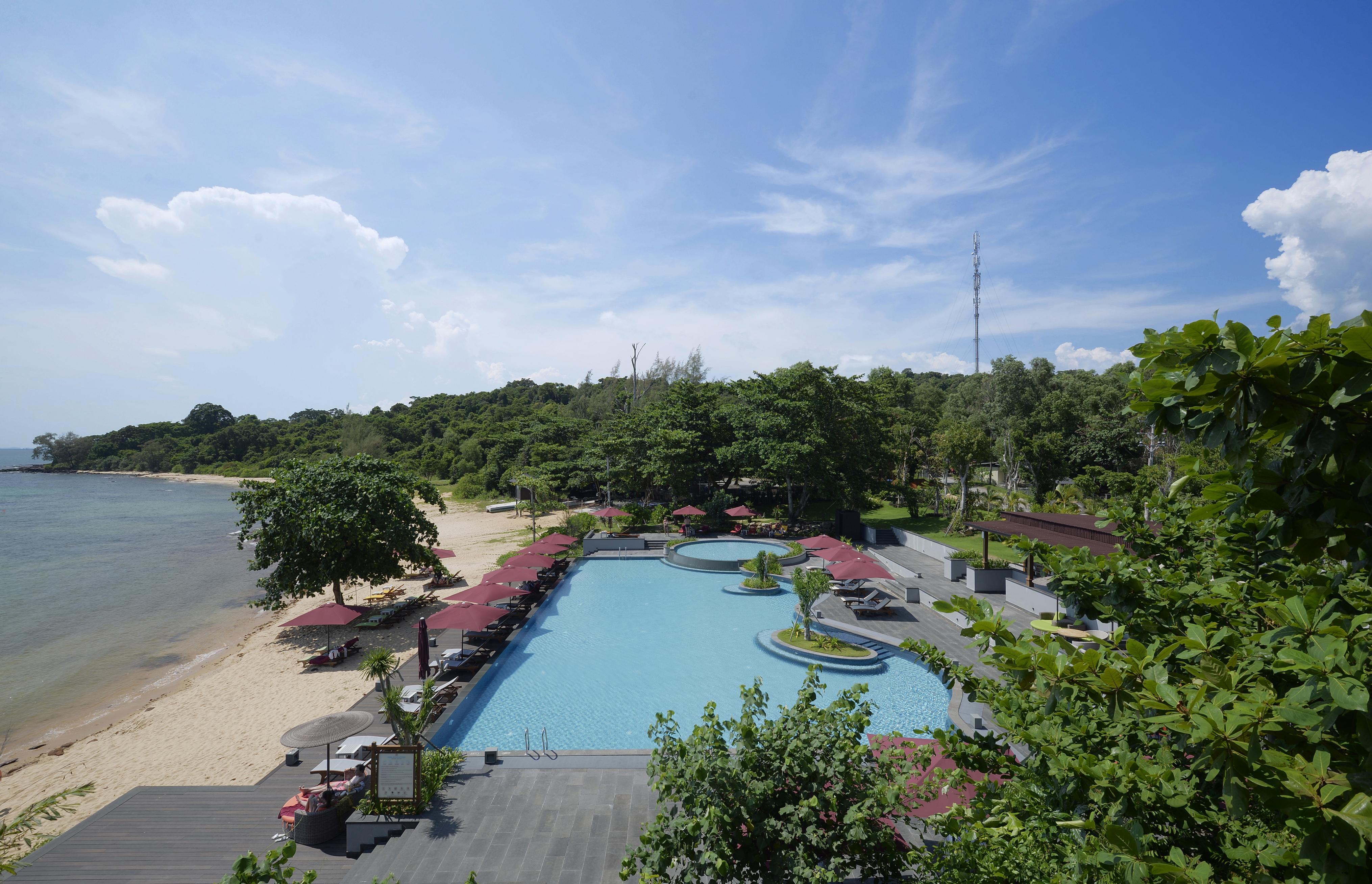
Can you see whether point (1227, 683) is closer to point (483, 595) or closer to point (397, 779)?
point (397, 779)

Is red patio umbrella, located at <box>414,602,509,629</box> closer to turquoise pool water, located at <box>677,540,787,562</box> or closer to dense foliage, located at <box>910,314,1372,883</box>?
turquoise pool water, located at <box>677,540,787,562</box>

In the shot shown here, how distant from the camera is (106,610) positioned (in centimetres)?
2458

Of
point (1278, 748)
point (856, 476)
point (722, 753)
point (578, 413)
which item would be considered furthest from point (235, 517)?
point (1278, 748)

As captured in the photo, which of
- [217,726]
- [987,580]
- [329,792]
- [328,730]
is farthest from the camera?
[987,580]

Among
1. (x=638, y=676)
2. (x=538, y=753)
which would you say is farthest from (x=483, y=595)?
(x=538, y=753)

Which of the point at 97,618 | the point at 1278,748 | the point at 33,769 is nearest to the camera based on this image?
the point at 1278,748

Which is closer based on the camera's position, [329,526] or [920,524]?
[329,526]

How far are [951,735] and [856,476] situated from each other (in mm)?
28321

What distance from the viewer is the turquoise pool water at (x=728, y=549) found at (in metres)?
26.2

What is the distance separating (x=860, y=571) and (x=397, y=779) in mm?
13449

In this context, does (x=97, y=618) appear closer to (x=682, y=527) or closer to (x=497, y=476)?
(x=682, y=527)

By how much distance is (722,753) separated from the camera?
4547 mm

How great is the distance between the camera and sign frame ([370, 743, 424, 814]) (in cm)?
845

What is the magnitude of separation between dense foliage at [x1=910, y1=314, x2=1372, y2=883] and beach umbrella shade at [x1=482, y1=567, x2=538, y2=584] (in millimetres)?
16618
